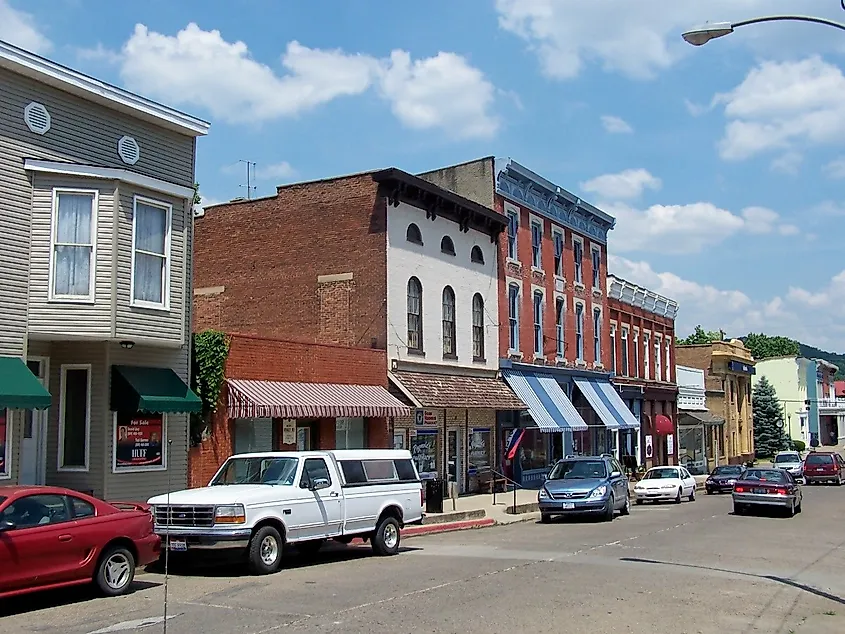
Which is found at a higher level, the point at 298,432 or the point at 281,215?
the point at 281,215

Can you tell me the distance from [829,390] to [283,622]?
348 ft

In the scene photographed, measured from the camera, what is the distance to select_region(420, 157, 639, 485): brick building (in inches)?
1377

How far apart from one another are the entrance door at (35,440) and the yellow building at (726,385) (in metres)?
51.9

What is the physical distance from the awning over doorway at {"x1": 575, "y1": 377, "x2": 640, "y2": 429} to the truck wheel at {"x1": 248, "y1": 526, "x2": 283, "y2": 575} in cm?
2718

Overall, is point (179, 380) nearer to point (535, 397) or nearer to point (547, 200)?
point (535, 397)

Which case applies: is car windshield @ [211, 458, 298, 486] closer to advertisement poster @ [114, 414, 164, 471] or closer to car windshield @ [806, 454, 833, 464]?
advertisement poster @ [114, 414, 164, 471]

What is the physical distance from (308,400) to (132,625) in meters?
12.9

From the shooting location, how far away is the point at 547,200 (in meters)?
38.8

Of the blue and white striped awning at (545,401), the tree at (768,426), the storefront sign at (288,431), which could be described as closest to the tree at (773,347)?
the tree at (768,426)

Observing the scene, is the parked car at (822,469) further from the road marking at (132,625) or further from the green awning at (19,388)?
the road marking at (132,625)

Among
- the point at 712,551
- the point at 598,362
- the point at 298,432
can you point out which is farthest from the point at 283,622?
the point at 598,362

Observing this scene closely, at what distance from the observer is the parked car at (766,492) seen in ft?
92.1

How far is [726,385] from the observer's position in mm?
66812

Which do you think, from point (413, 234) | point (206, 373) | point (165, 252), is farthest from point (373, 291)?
point (165, 252)
